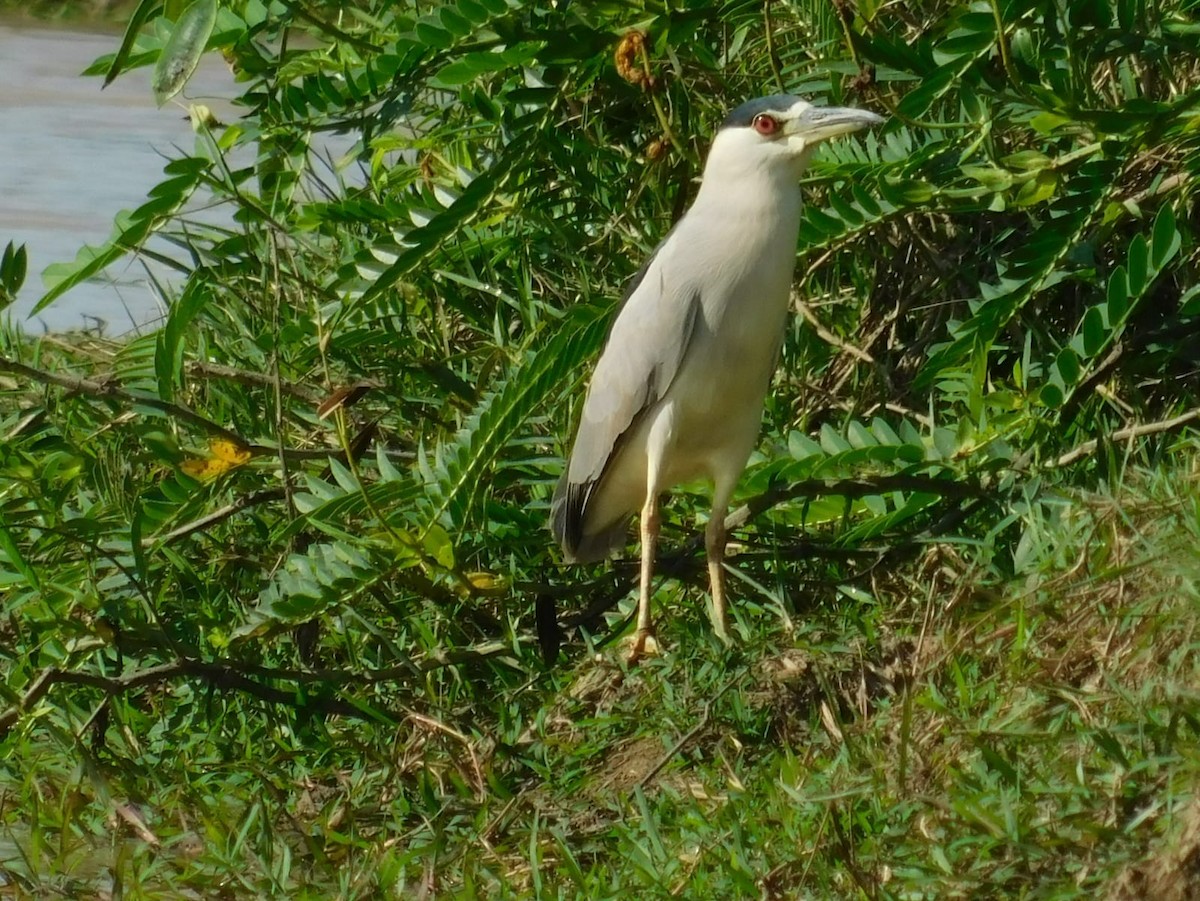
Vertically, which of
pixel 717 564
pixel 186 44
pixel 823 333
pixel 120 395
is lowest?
pixel 717 564

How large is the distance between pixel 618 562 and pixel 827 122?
48.4 inches

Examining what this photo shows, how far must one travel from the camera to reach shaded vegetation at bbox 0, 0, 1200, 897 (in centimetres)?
332

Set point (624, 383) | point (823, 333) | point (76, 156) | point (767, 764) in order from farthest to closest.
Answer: point (76, 156)
point (823, 333)
point (624, 383)
point (767, 764)

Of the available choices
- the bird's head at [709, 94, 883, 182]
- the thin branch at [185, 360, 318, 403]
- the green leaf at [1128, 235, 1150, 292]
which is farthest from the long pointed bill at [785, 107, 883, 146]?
the thin branch at [185, 360, 318, 403]

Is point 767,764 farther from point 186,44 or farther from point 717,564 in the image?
point 186,44

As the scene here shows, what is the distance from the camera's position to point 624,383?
4.32 meters

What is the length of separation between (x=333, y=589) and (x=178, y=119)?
22.1 ft

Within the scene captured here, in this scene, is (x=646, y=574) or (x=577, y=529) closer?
(x=646, y=574)

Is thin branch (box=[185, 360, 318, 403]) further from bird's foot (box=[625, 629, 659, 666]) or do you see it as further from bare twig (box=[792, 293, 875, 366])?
bare twig (box=[792, 293, 875, 366])

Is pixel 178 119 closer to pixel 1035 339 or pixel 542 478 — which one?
pixel 542 478

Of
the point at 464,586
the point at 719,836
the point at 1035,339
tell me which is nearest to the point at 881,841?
the point at 719,836

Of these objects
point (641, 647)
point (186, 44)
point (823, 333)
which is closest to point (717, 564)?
point (641, 647)

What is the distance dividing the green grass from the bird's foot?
3 cm

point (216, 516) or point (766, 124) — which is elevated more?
point (766, 124)
